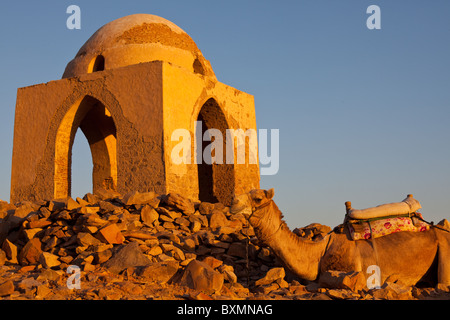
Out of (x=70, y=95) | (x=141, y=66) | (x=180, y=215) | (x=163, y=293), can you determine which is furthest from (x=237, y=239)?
(x=70, y=95)

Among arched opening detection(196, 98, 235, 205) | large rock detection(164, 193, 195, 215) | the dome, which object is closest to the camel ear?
large rock detection(164, 193, 195, 215)

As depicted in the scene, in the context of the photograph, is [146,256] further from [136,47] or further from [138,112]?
[136,47]

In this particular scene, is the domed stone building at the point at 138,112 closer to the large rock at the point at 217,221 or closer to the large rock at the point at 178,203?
the large rock at the point at 178,203

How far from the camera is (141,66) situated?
482 inches

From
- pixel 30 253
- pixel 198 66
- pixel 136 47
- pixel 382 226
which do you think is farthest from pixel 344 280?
pixel 198 66

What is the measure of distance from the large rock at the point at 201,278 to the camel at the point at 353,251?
28.9 inches

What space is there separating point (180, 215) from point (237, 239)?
1.36m

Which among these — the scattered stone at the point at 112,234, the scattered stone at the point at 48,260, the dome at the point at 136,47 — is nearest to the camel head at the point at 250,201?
the scattered stone at the point at 112,234

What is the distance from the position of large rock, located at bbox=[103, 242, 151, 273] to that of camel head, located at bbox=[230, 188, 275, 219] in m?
1.30

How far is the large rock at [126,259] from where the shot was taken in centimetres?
581

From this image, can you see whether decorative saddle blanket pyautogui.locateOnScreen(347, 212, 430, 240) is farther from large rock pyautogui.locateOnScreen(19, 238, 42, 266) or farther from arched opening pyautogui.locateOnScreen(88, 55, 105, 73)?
arched opening pyautogui.locateOnScreen(88, 55, 105, 73)

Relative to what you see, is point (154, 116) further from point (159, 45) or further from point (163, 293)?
point (163, 293)
